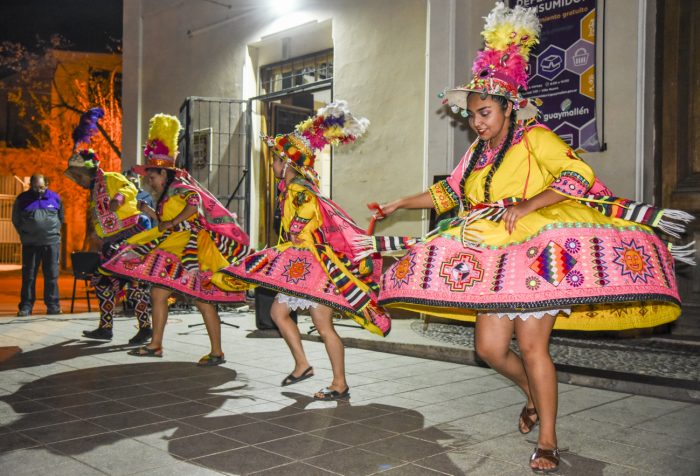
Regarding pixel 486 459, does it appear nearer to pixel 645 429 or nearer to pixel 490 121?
pixel 645 429

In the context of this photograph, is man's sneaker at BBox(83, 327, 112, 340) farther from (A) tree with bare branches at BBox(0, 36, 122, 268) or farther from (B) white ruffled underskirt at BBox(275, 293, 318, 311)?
(A) tree with bare branches at BBox(0, 36, 122, 268)

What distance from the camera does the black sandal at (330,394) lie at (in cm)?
518

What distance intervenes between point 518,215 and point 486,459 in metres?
1.33

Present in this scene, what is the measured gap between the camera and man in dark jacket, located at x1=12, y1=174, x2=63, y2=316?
10.7 metres

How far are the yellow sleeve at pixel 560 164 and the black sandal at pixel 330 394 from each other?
238 centimetres

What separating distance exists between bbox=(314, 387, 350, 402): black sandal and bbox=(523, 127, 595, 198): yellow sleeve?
2.38 metres

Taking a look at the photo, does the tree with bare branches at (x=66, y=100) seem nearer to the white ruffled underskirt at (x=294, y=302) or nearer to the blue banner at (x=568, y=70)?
the blue banner at (x=568, y=70)

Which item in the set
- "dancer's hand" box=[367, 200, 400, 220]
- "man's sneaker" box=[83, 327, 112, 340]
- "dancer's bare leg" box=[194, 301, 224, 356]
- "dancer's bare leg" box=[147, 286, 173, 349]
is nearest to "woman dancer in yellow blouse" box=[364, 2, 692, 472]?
"dancer's hand" box=[367, 200, 400, 220]

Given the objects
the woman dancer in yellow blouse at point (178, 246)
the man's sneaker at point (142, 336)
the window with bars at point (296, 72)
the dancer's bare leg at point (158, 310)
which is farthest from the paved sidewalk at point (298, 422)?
the window with bars at point (296, 72)

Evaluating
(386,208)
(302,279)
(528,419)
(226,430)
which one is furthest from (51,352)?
(528,419)

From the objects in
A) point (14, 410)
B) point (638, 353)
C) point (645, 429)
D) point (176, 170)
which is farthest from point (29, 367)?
point (638, 353)

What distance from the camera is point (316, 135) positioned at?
5.58m

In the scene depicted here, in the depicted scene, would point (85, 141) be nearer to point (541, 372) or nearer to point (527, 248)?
point (527, 248)

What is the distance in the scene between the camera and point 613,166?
7477 mm
